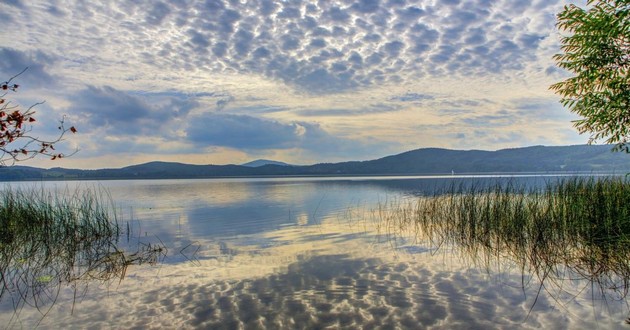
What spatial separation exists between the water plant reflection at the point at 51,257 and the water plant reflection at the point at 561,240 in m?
9.62

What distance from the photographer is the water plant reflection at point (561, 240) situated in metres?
8.46

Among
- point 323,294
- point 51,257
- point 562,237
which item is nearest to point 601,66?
point 562,237

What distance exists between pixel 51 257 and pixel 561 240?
49.1 ft

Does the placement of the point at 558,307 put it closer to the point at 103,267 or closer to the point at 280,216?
the point at 103,267

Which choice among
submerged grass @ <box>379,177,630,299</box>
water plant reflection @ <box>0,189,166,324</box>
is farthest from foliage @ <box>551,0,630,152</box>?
water plant reflection @ <box>0,189,166,324</box>

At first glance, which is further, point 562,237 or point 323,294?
point 562,237

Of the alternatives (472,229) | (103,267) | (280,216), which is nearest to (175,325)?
(103,267)

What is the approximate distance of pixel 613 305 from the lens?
6.80 metres

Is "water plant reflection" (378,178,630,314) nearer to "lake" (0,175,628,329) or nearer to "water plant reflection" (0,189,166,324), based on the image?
"lake" (0,175,628,329)

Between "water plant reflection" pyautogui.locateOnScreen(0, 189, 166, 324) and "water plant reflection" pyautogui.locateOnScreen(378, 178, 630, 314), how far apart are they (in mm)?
9624

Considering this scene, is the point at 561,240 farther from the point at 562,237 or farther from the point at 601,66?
the point at 601,66

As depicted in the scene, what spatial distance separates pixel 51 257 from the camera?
444 inches

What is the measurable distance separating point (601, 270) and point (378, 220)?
11.5 m

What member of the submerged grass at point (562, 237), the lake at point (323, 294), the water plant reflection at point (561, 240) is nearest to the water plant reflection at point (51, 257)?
the lake at point (323, 294)
